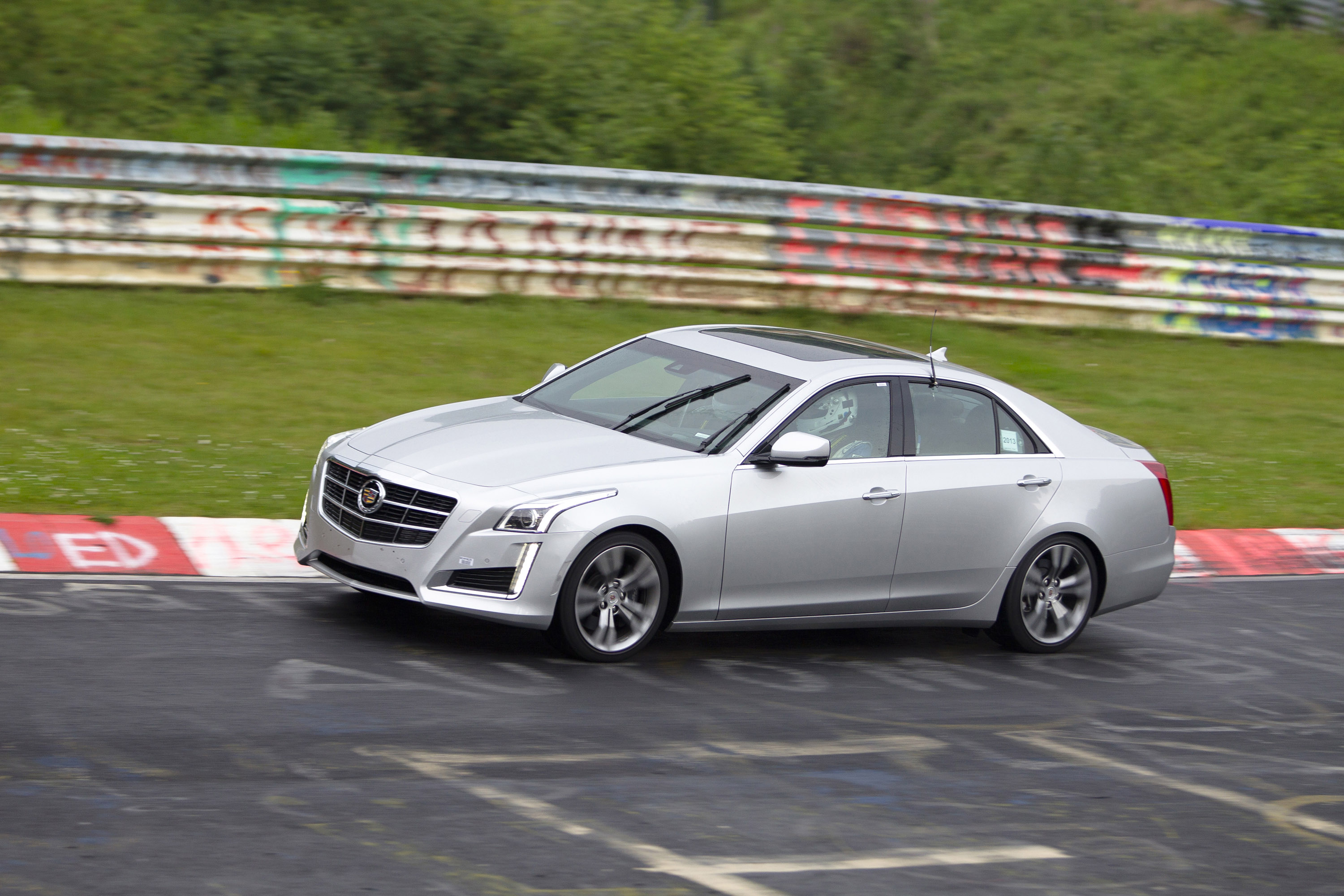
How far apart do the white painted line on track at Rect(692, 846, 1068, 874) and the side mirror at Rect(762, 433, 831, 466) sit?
8.14ft

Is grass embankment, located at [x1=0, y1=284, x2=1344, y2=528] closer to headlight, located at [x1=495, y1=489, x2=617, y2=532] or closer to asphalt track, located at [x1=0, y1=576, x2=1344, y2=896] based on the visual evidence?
asphalt track, located at [x1=0, y1=576, x2=1344, y2=896]

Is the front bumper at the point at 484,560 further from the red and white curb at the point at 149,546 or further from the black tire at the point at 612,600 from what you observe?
the red and white curb at the point at 149,546

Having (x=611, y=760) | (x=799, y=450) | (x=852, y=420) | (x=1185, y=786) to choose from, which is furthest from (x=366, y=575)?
(x=1185, y=786)

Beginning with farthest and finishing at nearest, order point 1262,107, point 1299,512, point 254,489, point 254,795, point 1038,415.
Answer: point 1262,107
point 1299,512
point 254,489
point 1038,415
point 254,795

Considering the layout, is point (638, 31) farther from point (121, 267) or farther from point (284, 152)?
point (121, 267)

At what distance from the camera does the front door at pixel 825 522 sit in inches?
302

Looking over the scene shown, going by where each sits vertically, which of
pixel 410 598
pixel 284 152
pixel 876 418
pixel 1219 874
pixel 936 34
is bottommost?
pixel 1219 874

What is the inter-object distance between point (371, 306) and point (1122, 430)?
683 cm

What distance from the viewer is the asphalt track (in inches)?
202

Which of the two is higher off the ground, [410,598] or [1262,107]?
[1262,107]

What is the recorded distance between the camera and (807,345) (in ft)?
29.0

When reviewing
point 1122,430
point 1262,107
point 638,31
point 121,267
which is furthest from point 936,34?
point 121,267

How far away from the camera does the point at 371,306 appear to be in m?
14.4

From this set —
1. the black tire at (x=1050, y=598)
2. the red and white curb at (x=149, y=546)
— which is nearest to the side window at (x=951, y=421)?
the black tire at (x=1050, y=598)
